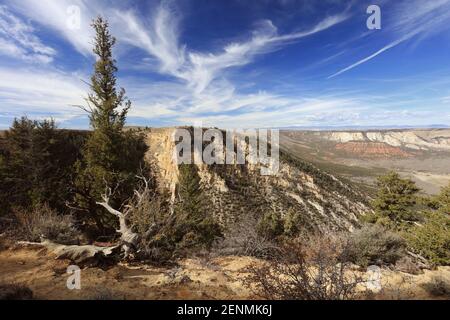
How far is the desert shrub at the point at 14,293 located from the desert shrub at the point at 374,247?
355 inches

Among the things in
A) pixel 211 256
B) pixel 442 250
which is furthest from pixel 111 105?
pixel 442 250

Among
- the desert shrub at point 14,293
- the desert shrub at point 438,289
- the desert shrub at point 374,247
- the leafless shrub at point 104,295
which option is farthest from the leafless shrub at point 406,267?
the desert shrub at point 14,293

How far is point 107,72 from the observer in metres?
18.8

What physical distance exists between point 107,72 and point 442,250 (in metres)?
23.0

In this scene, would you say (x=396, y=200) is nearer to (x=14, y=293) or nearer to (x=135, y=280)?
(x=135, y=280)

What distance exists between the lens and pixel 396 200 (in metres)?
23.6

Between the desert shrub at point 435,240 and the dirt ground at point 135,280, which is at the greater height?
the dirt ground at point 135,280

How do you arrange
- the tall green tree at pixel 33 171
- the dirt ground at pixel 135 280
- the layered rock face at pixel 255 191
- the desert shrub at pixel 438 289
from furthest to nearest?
the layered rock face at pixel 255 191
the tall green tree at pixel 33 171
the desert shrub at pixel 438 289
the dirt ground at pixel 135 280

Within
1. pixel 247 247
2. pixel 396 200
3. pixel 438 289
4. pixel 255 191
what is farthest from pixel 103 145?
pixel 255 191

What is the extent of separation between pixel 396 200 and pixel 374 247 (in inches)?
667

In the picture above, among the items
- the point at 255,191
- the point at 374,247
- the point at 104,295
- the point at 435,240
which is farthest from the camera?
the point at 255,191

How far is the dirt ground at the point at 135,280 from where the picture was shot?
567 centimetres

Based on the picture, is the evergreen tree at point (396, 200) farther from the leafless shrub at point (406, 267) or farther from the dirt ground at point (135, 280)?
the dirt ground at point (135, 280)
